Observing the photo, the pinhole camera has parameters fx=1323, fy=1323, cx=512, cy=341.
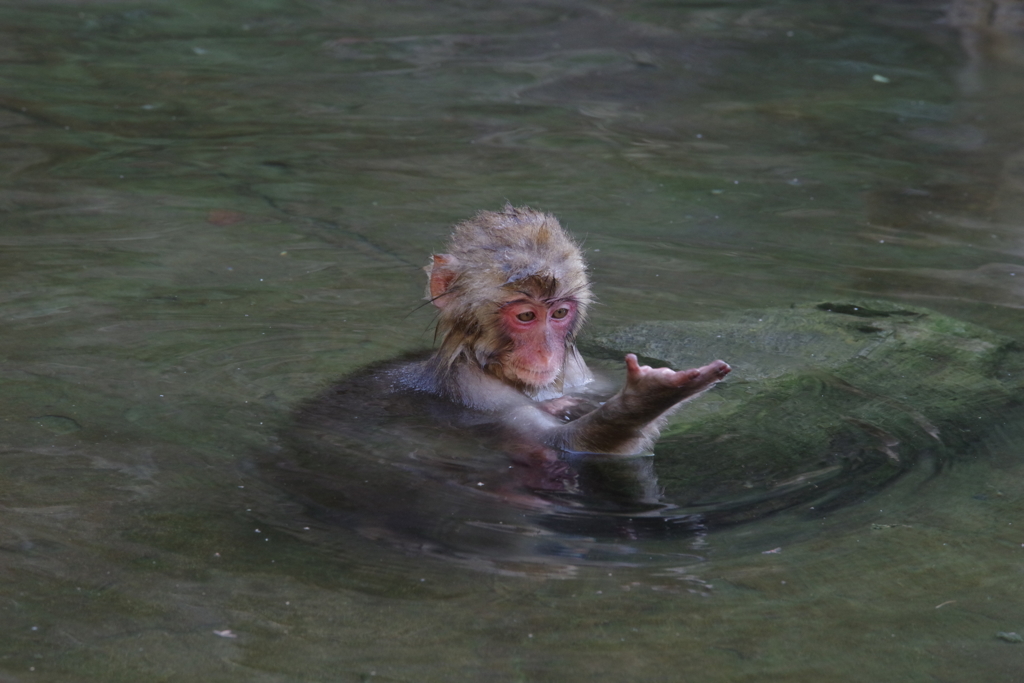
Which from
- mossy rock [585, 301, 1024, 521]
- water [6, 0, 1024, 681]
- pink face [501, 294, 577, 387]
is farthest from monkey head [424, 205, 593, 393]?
water [6, 0, 1024, 681]

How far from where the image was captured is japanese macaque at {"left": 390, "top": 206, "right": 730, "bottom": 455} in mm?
4645

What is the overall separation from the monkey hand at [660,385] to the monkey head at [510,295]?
78 centimetres

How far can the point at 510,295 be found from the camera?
465 centimetres

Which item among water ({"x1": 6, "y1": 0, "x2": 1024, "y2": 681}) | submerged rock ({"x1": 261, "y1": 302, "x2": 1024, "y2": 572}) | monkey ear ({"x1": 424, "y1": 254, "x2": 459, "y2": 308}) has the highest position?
monkey ear ({"x1": 424, "y1": 254, "x2": 459, "y2": 308})

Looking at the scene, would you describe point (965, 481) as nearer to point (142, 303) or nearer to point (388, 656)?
point (388, 656)

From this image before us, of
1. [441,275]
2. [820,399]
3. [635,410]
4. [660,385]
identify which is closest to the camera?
[660,385]

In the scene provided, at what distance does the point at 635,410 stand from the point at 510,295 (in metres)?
0.85

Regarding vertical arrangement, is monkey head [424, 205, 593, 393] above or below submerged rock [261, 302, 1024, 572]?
above

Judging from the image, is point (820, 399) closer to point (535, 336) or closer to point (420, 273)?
point (535, 336)

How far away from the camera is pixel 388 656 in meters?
3.08

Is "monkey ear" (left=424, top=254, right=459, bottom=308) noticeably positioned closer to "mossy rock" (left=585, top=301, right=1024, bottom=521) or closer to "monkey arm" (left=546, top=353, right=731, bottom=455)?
"monkey arm" (left=546, top=353, right=731, bottom=455)

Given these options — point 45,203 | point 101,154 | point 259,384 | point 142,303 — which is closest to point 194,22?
point 101,154

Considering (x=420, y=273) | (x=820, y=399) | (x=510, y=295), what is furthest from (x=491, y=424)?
(x=420, y=273)

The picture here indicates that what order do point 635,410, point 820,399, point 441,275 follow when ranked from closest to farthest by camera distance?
point 635,410 → point 441,275 → point 820,399
